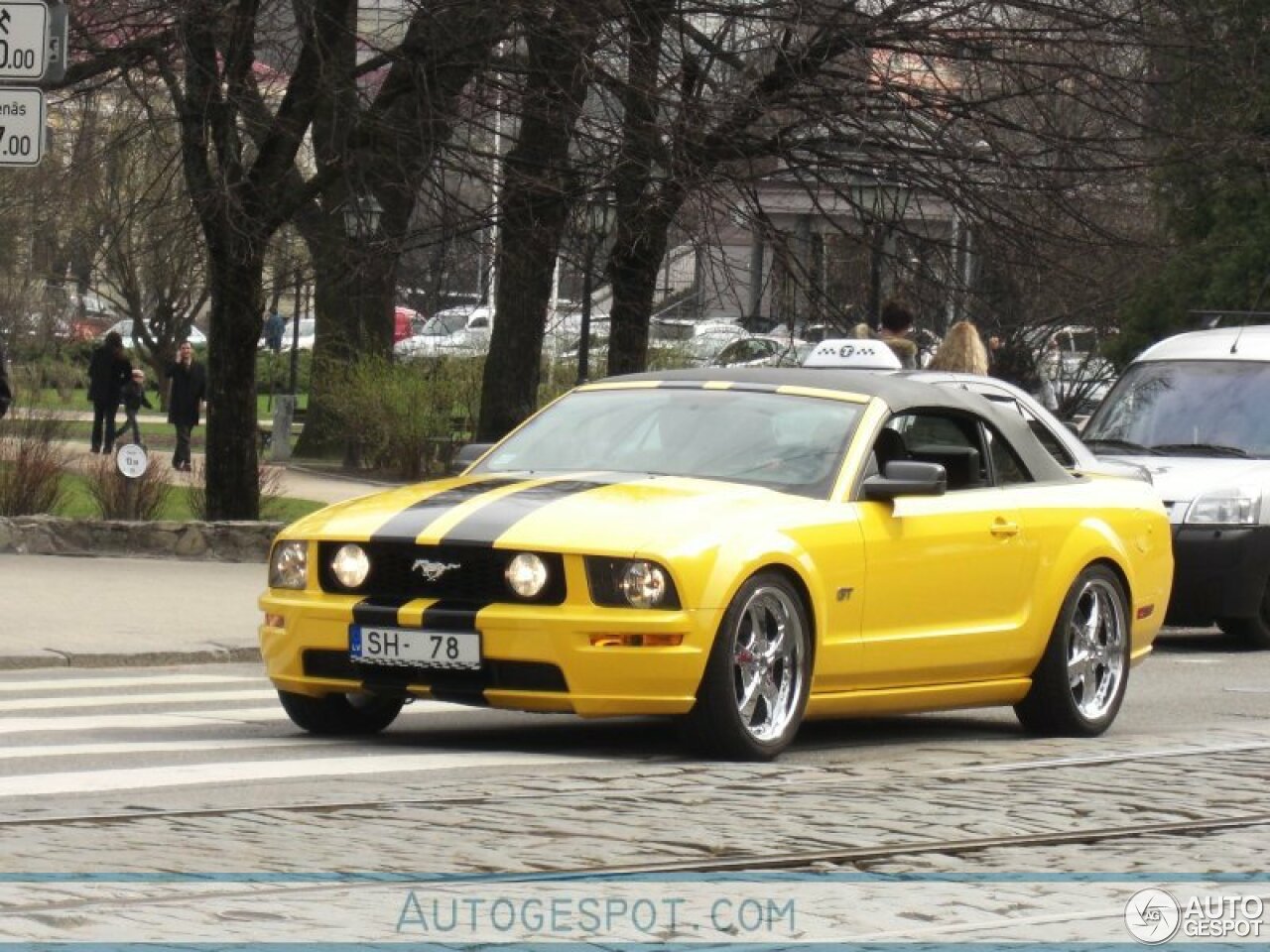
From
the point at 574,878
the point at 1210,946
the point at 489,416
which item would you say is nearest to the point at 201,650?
the point at 574,878

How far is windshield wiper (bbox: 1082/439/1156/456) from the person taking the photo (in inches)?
686

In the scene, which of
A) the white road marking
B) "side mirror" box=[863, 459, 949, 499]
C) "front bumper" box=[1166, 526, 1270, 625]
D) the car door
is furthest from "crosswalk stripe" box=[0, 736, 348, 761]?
"front bumper" box=[1166, 526, 1270, 625]

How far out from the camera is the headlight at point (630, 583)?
9469mm

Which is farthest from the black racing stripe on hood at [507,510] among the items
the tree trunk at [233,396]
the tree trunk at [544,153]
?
the tree trunk at [233,396]

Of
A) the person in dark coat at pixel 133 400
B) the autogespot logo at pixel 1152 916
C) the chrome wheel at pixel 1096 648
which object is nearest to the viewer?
the autogespot logo at pixel 1152 916

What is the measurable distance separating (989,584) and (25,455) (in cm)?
1208

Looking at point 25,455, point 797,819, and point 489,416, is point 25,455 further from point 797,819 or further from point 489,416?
point 797,819

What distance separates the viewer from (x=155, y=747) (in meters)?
10.2

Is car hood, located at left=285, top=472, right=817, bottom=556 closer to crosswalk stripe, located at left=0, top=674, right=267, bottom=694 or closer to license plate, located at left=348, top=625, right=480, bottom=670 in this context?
license plate, located at left=348, top=625, right=480, bottom=670

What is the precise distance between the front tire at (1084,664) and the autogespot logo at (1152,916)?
411 cm

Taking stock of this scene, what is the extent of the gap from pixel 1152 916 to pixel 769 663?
320 centimetres

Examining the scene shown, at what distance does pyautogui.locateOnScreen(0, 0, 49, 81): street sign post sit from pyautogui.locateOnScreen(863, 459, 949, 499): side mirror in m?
5.49

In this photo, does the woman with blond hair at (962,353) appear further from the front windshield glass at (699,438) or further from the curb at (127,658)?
the front windshield glass at (699,438)

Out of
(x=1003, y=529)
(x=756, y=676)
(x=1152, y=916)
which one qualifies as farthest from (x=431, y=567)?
(x=1152, y=916)
